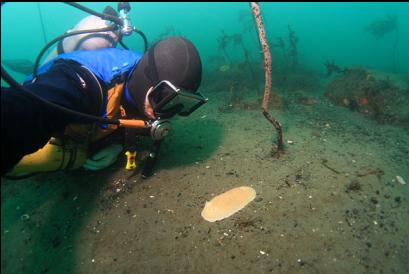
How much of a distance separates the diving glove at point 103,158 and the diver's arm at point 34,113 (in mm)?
1317

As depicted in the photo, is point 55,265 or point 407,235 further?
point 55,265

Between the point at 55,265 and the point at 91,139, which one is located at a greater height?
the point at 91,139

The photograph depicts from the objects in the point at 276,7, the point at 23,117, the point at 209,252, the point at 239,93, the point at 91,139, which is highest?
the point at 23,117

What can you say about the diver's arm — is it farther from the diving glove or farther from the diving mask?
the diving glove

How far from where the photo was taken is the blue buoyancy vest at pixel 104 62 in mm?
2924

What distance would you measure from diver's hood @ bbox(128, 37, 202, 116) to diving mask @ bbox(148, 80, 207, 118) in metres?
0.11

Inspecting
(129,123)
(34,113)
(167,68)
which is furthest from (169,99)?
(34,113)

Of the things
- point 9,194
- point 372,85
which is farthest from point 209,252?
point 372,85

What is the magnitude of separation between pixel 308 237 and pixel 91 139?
255 centimetres

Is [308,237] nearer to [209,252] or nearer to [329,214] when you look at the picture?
[329,214]

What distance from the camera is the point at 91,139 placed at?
3.31 m

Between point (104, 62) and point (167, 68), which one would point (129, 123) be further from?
point (104, 62)

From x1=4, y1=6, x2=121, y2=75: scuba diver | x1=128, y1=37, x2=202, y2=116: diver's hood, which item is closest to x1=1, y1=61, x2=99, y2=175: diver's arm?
x1=128, y1=37, x2=202, y2=116: diver's hood

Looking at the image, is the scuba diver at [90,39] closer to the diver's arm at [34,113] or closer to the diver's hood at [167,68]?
the diver's hood at [167,68]
